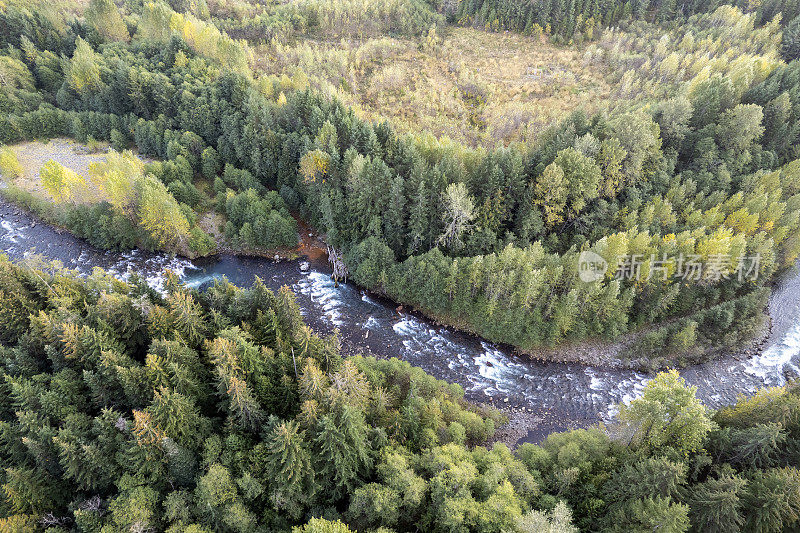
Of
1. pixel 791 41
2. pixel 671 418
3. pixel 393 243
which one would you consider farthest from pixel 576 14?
pixel 671 418

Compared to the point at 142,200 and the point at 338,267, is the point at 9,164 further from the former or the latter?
the point at 338,267

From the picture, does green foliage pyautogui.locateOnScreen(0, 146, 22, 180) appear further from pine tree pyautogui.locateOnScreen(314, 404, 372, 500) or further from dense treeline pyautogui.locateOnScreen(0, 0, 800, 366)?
pine tree pyautogui.locateOnScreen(314, 404, 372, 500)

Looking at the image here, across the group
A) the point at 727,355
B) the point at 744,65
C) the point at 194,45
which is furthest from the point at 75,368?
the point at 744,65

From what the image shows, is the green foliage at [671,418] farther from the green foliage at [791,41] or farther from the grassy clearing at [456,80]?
the green foliage at [791,41]

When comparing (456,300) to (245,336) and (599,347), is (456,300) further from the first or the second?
(245,336)

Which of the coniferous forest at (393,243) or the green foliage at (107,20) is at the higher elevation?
the green foliage at (107,20)

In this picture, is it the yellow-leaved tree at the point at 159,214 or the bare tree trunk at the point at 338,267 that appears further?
the bare tree trunk at the point at 338,267

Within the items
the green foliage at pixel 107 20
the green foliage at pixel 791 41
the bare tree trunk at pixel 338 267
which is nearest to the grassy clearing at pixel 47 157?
the green foliage at pixel 107 20
